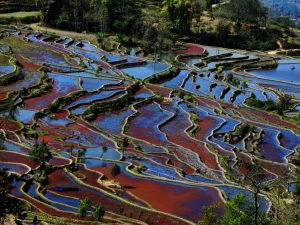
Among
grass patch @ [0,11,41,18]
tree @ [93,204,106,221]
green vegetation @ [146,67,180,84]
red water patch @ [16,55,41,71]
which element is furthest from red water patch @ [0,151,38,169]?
grass patch @ [0,11,41,18]

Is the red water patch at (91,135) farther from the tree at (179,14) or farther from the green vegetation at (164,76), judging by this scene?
the tree at (179,14)

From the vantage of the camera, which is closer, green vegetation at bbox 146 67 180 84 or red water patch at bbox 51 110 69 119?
red water patch at bbox 51 110 69 119

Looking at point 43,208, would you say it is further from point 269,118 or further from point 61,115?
point 269,118

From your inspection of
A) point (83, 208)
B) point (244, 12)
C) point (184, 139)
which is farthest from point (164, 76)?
point (244, 12)

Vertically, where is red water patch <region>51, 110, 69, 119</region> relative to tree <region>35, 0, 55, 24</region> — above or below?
below

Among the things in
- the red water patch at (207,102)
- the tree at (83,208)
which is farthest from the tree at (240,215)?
the red water patch at (207,102)

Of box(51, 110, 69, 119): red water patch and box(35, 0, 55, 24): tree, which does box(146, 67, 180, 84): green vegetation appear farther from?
box(35, 0, 55, 24): tree
